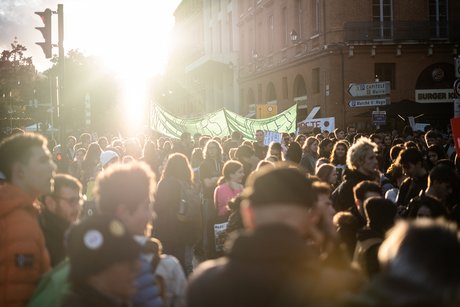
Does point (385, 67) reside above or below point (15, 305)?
above

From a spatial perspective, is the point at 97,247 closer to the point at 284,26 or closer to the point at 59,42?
the point at 59,42

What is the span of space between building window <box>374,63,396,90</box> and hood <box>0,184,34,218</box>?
102 ft

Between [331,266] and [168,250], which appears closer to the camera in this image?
[331,266]

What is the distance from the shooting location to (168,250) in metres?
7.79

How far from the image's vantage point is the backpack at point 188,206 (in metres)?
7.74

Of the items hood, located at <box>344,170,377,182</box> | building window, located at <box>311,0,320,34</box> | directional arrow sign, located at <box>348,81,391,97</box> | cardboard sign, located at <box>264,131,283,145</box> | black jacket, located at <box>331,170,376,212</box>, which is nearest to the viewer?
black jacket, located at <box>331,170,376,212</box>

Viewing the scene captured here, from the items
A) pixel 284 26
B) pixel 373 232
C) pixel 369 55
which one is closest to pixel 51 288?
pixel 373 232

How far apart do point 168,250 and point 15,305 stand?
13.5ft

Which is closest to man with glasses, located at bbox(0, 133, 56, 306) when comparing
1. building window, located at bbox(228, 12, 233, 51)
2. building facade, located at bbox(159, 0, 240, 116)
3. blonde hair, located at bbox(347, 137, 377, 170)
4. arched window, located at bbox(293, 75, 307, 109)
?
blonde hair, located at bbox(347, 137, 377, 170)

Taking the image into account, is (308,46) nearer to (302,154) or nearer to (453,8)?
(453,8)

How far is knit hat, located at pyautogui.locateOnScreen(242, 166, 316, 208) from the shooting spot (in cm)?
→ 287

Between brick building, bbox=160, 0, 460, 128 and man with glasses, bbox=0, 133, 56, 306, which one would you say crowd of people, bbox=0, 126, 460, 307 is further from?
brick building, bbox=160, 0, 460, 128

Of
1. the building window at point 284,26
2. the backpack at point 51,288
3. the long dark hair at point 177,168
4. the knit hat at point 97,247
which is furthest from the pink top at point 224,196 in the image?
the building window at point 284,26

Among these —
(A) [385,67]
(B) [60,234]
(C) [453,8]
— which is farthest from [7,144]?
(C) [453,8]
